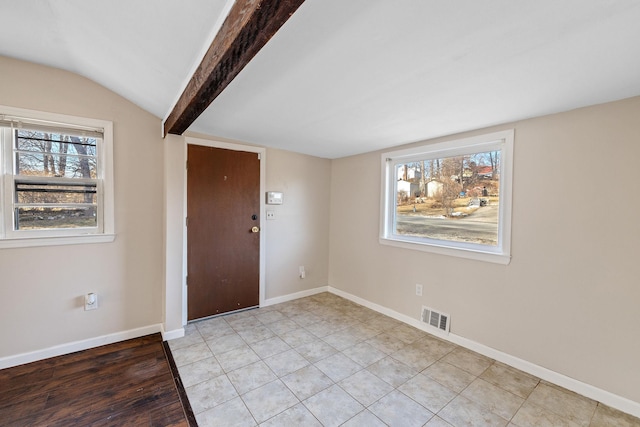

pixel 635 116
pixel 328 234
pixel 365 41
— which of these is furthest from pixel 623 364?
pixel 328 234

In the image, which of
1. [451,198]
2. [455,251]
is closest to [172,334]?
[455,251]

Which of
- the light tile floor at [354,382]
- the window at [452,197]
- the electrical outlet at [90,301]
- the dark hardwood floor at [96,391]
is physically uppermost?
the window at [452,197]

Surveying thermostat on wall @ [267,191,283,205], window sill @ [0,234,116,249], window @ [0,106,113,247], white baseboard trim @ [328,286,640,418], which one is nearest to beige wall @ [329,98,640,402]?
white baseboard trim @ [328,286,640,418]

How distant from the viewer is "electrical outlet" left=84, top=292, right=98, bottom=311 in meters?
2.42

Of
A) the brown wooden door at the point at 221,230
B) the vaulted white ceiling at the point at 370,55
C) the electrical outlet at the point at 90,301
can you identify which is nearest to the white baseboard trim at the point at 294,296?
the brown wooden door at the point at 221,230

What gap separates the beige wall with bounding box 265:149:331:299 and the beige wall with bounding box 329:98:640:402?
1834 millimetres

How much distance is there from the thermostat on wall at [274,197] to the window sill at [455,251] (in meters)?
1.43

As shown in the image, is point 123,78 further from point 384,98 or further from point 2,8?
point 384,98

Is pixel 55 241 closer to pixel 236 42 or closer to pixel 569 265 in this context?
pixel 236 42

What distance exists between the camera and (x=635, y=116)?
175 cm

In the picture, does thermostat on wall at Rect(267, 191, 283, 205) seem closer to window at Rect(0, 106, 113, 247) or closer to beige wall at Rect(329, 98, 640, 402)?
window at Rect(0, 106, 113, 247)

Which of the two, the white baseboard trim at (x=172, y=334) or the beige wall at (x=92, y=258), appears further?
the white baseboard trim at (x=172, y=334)

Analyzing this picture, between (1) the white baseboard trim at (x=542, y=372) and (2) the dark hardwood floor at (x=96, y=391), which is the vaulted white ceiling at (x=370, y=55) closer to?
(1) the white baseboard trim at (x=542, y=372)

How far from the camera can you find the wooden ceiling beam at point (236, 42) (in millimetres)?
947
